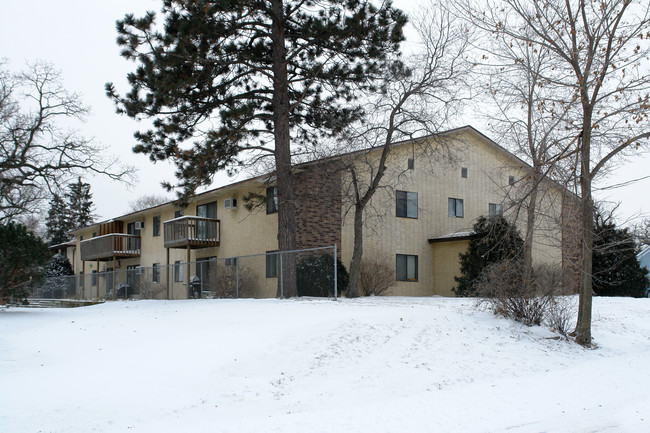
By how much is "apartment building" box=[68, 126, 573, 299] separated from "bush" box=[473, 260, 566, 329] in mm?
7128

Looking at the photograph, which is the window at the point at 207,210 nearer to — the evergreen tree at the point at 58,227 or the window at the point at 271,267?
the window at the point at 271,267

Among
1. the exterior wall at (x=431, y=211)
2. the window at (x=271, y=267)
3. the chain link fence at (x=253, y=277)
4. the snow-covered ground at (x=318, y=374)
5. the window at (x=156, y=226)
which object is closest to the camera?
the snow-covered ground at (x=318, y=374)

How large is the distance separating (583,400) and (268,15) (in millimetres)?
13869

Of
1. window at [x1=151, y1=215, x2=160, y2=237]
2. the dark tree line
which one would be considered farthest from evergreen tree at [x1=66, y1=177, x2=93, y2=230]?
window at [x1=151, y1=215, x2=160, y2=237]

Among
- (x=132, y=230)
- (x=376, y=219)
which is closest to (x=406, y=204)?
(x=376, y=219)

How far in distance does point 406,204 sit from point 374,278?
14.6ft

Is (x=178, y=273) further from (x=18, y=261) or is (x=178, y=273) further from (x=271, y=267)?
(x=18, y=261)

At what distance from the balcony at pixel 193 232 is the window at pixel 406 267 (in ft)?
27.6

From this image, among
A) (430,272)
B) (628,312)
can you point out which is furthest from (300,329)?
(430,272)

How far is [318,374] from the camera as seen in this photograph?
9.47 m

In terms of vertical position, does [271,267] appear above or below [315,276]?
above

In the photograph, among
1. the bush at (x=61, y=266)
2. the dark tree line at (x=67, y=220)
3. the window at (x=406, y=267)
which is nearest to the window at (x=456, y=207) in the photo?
the window at (x=406, y=267)

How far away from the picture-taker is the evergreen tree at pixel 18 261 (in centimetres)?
1588

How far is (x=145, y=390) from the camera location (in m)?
8.28
